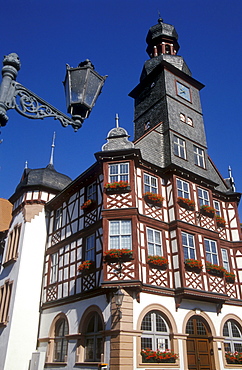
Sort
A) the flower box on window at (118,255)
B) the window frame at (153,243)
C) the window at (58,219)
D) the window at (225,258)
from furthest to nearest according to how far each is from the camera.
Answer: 1. the window at (58,219)
2. the window at (225,258)
3. the window frame at (153,243)
4. the flower box on window at (118,255)

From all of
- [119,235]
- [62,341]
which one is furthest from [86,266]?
[62,341]

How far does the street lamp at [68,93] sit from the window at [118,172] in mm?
→ 13350

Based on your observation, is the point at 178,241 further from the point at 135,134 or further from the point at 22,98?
the point at 22,98

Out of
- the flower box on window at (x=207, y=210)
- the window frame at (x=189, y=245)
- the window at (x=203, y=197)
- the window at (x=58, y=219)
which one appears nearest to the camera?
the window frame at (x=189, y=245)

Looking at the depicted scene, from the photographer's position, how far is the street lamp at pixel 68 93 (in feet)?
18.7

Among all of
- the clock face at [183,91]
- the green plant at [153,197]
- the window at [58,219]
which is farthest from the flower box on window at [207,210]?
the window at [58,219]

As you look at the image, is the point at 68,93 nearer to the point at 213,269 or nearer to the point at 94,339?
the point at 94,339

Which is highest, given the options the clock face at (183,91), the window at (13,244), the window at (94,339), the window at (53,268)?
the clock face at (183,91)

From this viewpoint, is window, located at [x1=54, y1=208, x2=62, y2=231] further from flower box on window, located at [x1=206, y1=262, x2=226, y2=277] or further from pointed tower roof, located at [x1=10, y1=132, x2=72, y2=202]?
flower box on window, located at [x1=206, y1=262, x2=226, y2=277]

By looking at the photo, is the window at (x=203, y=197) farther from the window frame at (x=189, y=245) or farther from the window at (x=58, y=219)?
the window at (x=58, y=219)

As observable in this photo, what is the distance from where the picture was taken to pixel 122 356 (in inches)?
595

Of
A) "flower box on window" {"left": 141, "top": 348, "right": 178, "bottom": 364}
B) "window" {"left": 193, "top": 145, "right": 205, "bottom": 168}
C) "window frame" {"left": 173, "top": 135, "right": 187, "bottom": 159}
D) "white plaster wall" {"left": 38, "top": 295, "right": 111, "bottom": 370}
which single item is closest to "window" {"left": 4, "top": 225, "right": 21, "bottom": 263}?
"white plaster wall" {"left": 38, "top": 295, "right": 111, "bottom": 370}

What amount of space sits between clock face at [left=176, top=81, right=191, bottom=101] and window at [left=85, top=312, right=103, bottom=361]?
1720cm

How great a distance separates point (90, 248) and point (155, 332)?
18.7ft
